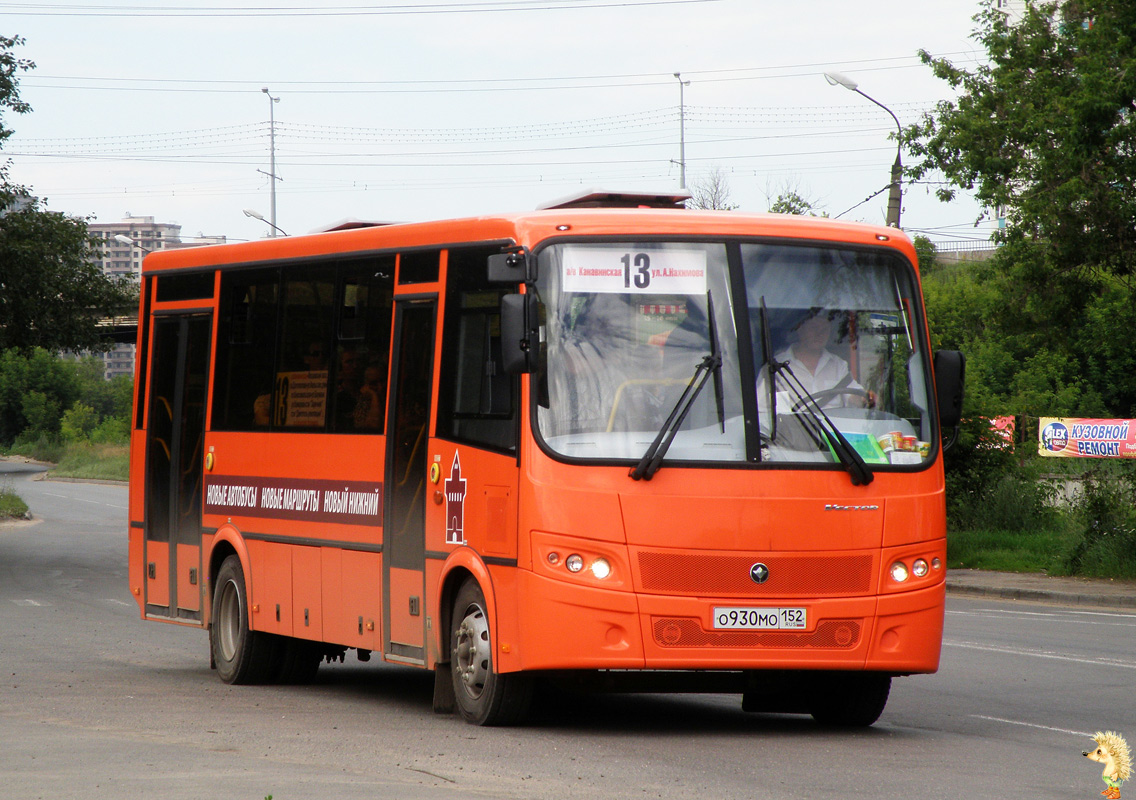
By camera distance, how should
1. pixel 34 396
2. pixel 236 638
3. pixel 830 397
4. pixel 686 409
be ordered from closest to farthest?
pixel 686 409 → pixel 830 397 → pixel 236 638 → pixel 34 396

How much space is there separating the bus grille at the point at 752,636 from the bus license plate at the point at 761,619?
0.03m

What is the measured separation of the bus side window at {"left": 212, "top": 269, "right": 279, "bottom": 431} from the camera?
42.8ft

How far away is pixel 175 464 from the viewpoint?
569 inches

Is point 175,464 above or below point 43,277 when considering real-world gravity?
below


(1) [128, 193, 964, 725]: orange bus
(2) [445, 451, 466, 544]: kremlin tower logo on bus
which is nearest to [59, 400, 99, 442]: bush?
(1) [128, 193, 964, 725]: orange bus

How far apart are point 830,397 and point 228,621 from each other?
579 cm

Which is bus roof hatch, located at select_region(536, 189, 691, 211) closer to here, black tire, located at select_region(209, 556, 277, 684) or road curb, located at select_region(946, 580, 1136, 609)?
black tire, located at select_region(209, 556, 277, 684)

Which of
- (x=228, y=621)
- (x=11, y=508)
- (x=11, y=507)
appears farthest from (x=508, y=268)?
(x=11, y=507)

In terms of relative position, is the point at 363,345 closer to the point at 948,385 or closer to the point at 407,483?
the point at 407,483

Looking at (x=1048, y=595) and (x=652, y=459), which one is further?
(x=1048, y=595)

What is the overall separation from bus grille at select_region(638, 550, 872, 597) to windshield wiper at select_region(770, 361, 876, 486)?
0.47 meters

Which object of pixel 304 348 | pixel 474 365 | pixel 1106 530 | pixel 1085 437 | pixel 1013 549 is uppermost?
pixel 304 348

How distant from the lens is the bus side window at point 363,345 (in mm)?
11406

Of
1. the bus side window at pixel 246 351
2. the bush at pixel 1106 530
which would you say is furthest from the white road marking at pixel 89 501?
the bus side window at pixel 246 351
